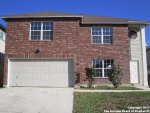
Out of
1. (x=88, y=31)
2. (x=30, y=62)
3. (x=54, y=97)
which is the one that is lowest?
(x=54, y=97)

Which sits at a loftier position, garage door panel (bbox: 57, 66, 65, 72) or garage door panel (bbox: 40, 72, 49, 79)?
garage door panel (bbox: 57, 66, 65, 72)

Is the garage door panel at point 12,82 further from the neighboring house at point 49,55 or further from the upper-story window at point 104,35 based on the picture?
the upper-story window at point 104,35

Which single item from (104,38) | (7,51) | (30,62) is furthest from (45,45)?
(104,38)

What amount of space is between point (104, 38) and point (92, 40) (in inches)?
41.8

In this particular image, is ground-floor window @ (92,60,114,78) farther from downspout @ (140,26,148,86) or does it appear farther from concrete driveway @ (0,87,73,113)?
concrete driveway @ (0,87,73,113)

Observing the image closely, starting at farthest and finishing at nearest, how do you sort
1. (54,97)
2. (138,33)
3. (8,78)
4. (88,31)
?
1. (138,33)
2. (88,31)
3. (8,78)
4. (54,97)

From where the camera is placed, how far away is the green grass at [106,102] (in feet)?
26.4

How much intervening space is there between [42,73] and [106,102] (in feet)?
23.1

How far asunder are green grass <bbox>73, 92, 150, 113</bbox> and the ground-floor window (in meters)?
5.00

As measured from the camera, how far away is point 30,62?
1490 centimetres

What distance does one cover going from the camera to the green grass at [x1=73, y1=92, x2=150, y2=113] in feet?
26.4

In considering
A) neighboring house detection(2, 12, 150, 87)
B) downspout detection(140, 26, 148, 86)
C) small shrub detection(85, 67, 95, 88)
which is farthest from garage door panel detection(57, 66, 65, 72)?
downspout detection(140, 26, 148, 86)

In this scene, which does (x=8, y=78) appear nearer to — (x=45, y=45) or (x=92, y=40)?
(x=45, y=45)

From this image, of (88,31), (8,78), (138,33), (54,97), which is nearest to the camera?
(54,97)
